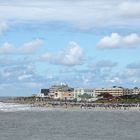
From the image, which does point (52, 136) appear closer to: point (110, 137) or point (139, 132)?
point (110, 137)

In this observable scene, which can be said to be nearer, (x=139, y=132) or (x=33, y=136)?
(x=33, y=136)

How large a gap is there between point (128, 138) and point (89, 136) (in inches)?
215

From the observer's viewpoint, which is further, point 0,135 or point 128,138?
point 0,135

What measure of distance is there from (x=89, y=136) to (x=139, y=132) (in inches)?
446

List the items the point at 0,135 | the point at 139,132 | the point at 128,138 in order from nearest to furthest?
1. the point at 128,138
2. the point at 0,135
3. the point at 139,132

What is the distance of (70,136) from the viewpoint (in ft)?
259

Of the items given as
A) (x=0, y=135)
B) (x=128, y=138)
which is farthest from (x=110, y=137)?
(x=0, y=135)

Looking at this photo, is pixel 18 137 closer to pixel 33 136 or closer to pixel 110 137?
pixel 33 136

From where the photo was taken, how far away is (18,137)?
77312mm

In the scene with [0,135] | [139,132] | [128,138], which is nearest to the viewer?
[128,138]

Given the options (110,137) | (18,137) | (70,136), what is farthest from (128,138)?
(18,137)

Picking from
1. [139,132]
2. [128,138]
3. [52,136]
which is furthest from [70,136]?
[139,132]

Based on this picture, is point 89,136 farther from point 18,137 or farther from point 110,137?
point 18,137

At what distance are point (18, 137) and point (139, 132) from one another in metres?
19.6
